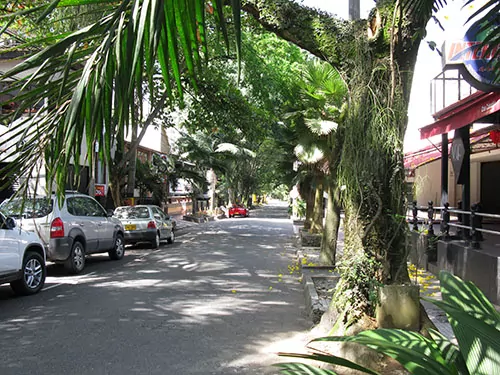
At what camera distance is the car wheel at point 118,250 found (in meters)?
13.1

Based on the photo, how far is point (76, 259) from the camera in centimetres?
1080

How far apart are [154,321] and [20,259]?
2.92m

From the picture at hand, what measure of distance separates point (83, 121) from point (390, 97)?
4.44 metres

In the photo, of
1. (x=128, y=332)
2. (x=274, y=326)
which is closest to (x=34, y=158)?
(x=128, y=332)

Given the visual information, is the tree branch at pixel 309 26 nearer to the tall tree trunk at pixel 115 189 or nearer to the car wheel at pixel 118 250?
the car wheel at pixel 118 250

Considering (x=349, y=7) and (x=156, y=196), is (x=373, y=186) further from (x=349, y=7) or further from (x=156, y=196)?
(x=156, y=196)

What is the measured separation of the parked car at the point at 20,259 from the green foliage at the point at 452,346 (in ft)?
22.4

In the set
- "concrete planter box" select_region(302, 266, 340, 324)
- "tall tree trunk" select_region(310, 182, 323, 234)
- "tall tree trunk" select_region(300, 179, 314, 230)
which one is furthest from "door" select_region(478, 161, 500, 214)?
"concrete planter box" select_region(302, 266, 340, 324)

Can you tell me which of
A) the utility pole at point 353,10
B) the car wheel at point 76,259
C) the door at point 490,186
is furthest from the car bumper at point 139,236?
the door at point 490,186

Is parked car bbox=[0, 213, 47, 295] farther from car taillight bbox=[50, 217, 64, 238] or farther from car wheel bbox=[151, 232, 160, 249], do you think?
car wheel bbox=[151, 232, 160, 249]

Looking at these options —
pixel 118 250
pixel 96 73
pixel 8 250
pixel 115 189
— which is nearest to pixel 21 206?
pixel 96 73

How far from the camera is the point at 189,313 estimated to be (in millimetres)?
7230

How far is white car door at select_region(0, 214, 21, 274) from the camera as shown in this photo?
7.59 m

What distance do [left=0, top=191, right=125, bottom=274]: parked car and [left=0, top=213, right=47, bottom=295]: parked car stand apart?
73 centimetres
